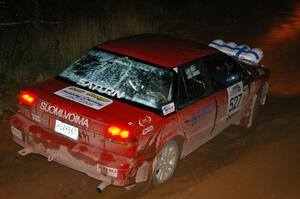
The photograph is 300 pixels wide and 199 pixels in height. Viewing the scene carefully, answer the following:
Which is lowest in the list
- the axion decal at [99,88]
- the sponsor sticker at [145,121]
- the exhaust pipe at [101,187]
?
the exhaust pipe at [101,187]

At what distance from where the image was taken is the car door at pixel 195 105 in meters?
5.80

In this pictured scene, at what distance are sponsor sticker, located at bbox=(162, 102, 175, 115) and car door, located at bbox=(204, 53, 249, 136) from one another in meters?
1.03

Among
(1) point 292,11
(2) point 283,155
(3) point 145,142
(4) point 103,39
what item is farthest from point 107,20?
(1) point 292,11

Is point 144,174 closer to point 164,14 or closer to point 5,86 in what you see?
point 5,86

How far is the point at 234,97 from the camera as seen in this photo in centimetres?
692

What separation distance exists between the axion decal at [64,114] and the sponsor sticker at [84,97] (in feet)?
0.66

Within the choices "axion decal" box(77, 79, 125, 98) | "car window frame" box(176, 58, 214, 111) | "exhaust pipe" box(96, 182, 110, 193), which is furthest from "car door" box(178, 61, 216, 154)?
"exhaust pipe" box(96, 182, 110, 193)

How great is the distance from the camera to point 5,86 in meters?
8.56

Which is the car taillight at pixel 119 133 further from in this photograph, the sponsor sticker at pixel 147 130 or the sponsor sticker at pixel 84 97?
the sponsor sticker at pixel 84 97

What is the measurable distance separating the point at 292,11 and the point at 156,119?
1497 cm

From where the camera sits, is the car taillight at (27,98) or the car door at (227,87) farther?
the car door at (227,87)

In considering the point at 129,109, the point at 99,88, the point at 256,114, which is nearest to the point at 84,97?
the point at 99,88

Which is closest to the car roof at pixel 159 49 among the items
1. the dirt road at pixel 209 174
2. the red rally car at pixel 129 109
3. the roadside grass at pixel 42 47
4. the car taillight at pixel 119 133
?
the red rally car at pixel 129 109

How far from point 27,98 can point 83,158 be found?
3.46 feet
